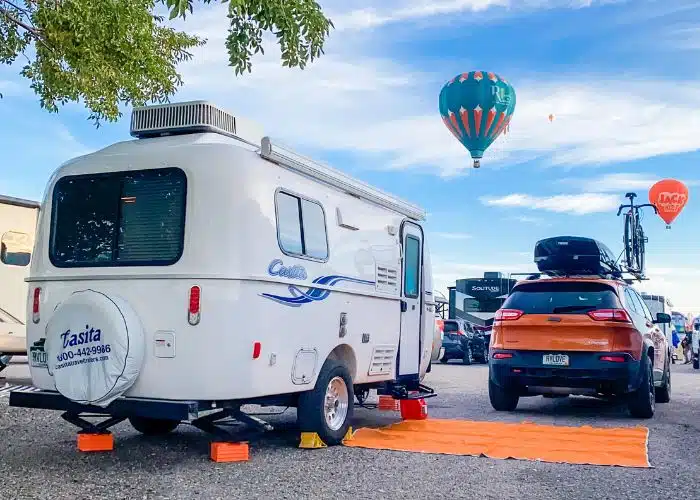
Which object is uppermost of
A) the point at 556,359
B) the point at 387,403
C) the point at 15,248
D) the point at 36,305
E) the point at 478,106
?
the point at 478,106

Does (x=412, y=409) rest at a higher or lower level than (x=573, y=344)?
lower

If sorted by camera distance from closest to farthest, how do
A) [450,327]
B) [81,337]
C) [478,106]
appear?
[81,337], [478,106], [450,327]

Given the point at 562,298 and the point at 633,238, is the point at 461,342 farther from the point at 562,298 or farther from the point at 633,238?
the point at 562,298

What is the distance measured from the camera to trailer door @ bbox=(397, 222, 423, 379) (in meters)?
10.1

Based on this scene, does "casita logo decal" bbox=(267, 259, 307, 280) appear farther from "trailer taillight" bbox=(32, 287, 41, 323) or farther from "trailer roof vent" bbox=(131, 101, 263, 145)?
"trailer taillight" bbox=(32, 287, 41, 323)

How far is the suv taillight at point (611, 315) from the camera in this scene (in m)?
10.4

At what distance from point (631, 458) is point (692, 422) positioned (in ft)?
11.9

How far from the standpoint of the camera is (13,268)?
13.7 meters

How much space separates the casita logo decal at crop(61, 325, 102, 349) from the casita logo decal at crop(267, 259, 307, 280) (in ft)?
4.91

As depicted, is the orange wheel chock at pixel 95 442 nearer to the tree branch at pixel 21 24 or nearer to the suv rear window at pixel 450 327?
the tree branch at pixel 21 24

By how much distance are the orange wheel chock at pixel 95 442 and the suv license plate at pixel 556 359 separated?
5.69 meters

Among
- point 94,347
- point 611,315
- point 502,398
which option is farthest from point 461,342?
point 94,347

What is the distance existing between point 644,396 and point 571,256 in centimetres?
261

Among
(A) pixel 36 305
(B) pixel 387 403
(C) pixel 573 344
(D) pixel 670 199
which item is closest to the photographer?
(A) pixel 36 305
